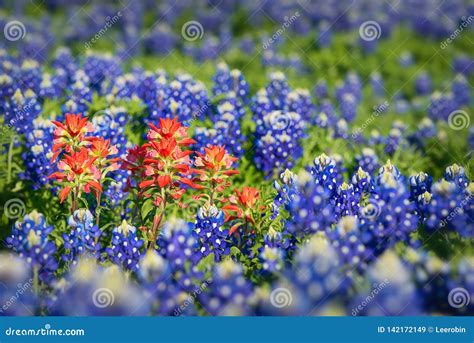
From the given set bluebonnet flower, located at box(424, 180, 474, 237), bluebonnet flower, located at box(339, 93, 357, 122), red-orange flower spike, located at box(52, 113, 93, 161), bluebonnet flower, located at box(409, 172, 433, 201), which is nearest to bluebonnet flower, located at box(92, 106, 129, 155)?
red-orange flower spike, located at box(52, 113, 93, 161)

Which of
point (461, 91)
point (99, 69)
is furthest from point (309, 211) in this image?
point (461, 91)

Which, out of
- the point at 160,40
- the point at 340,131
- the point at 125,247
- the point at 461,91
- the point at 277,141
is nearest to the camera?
the point at 125,247

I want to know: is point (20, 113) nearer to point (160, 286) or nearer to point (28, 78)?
point (28, 78)

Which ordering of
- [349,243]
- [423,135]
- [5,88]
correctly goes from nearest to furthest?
[349,243] < [5,88] < [423,135]

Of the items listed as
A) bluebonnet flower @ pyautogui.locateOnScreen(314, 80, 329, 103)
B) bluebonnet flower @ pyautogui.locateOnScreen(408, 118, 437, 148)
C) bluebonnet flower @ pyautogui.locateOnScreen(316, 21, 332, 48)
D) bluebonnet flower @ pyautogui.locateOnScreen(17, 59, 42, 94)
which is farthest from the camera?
bluebonnet flower @ pyautogui.locateOnScreen(316, 21, 332, 48)

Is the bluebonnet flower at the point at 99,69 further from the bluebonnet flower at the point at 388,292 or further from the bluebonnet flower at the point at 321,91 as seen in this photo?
the bluebonnet flower at the point at 388,292

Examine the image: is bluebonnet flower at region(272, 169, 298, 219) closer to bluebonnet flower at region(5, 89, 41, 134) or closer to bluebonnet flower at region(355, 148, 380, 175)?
bluebonnet flower at region(355, 148, 380, 175)
